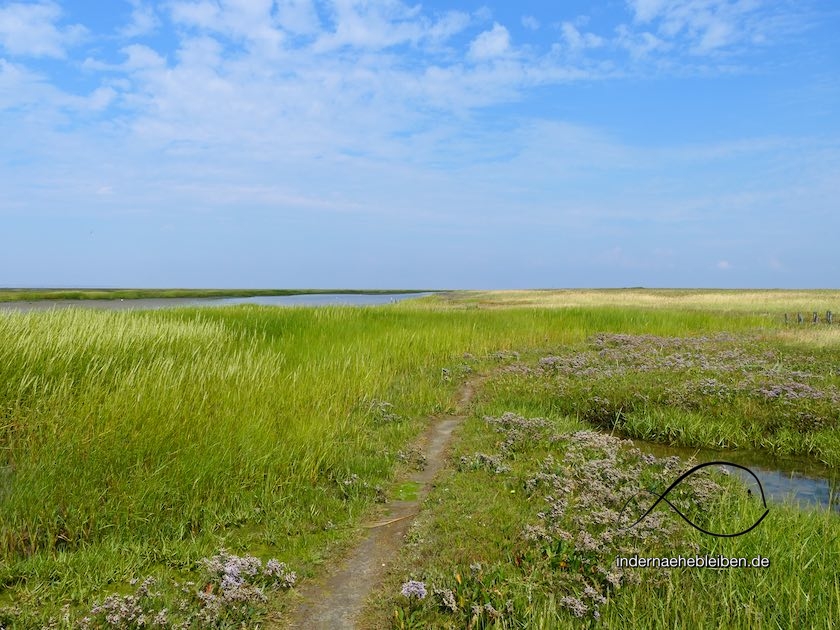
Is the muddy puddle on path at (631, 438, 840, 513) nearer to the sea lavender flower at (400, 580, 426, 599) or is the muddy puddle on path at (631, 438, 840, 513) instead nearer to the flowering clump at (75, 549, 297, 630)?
the sea lavender flower at (400, 580, 426, 599)

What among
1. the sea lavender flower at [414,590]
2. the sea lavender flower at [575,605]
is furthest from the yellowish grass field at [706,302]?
the sea lavender flower at [414,590]

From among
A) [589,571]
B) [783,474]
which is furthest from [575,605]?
[783,474]

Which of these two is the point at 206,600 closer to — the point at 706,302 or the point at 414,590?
the point at 414,590

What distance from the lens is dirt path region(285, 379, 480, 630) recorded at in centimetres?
441

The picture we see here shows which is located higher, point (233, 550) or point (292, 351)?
point (292, 351)

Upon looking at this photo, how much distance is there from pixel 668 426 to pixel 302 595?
775 cm

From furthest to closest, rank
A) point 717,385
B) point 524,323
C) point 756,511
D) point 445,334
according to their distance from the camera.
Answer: point 524,323, point 445,334, point 717,385, point 756,511

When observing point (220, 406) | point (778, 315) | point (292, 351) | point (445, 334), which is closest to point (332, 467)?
point (220, 406)

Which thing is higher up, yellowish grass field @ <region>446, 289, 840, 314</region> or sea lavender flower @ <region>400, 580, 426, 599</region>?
yellowish grass field @ <region>446, 289, 840, 314</region>

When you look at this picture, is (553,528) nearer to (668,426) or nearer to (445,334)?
(668,426)

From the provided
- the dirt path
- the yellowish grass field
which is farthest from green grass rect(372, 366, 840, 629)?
the yellowish grass field

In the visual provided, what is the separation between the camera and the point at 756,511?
5781 millimetres

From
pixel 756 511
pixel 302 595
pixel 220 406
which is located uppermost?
pixel 220 406

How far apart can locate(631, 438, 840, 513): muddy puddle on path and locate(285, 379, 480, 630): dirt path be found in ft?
14.7
